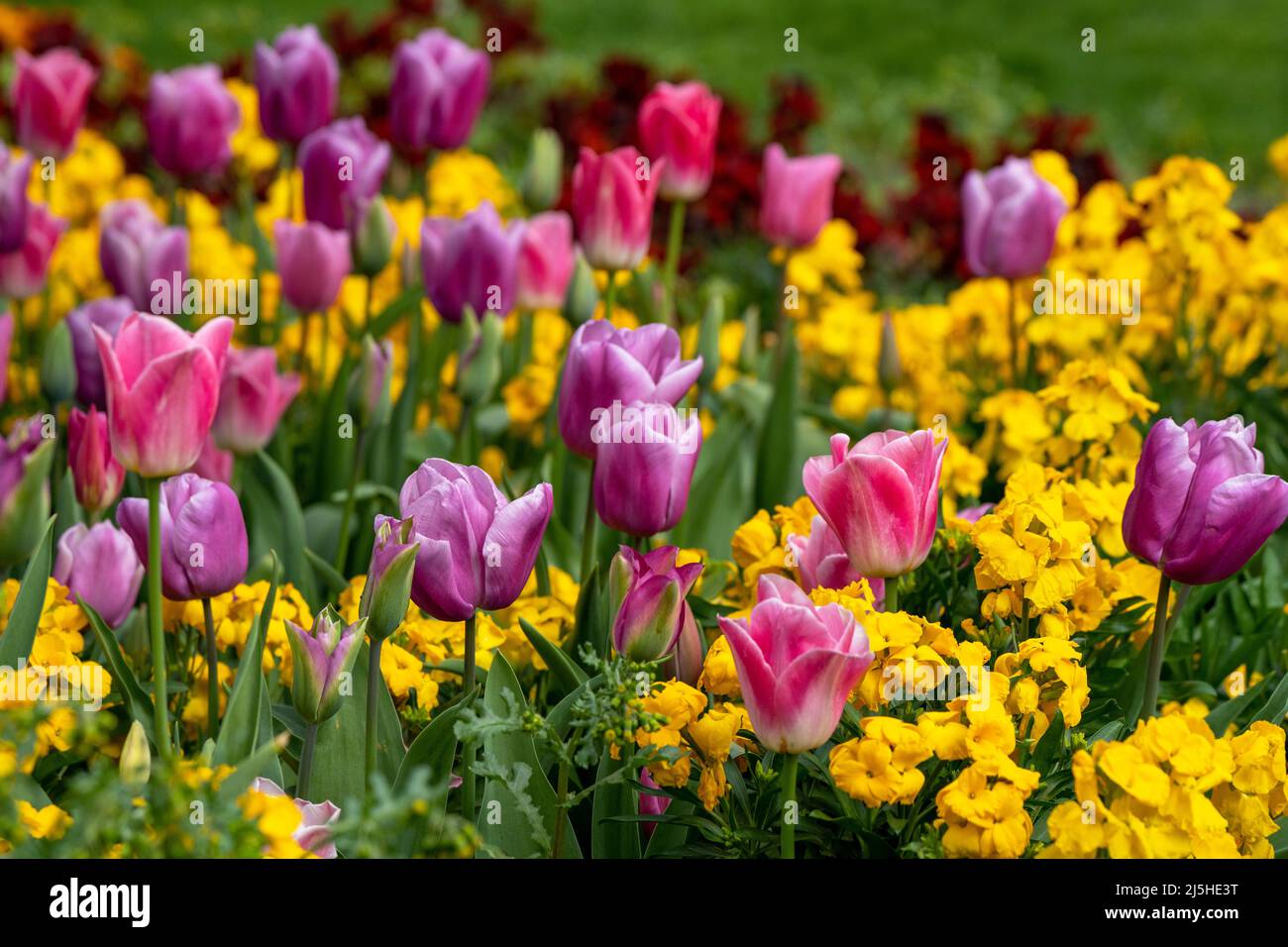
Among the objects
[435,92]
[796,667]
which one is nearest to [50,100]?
[435,92]

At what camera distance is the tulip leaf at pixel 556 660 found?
1.89 metres

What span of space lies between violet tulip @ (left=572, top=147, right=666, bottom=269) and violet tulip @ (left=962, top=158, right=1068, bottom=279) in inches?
26.6

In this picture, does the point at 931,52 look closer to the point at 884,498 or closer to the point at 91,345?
the point at 91,345

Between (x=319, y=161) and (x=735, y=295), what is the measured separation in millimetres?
1826

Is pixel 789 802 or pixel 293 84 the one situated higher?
pixel 293 84

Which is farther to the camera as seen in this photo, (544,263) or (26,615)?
(544,263)

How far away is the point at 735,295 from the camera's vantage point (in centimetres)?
471

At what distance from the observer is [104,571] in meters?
2.14

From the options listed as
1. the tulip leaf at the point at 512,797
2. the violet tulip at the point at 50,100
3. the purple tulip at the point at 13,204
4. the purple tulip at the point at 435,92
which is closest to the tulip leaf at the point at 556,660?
the tulip leaf at the point at 512,797

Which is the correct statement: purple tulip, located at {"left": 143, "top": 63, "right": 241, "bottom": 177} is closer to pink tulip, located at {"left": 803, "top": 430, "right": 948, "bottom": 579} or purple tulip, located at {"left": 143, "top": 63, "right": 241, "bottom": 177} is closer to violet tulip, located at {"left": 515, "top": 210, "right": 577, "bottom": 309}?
violet tulip, located at {"left": 515, "top": 210, "right": 577, "bottom": 309}

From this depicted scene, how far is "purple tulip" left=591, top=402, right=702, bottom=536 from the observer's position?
1.90 m

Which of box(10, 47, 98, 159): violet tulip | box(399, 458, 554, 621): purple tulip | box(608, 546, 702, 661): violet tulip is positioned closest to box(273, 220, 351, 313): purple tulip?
box(10, 47, 98, 159): violet tulip

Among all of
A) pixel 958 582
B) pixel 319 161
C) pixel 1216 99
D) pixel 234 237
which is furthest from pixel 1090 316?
pixel 1216 99

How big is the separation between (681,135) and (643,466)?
1425mm
